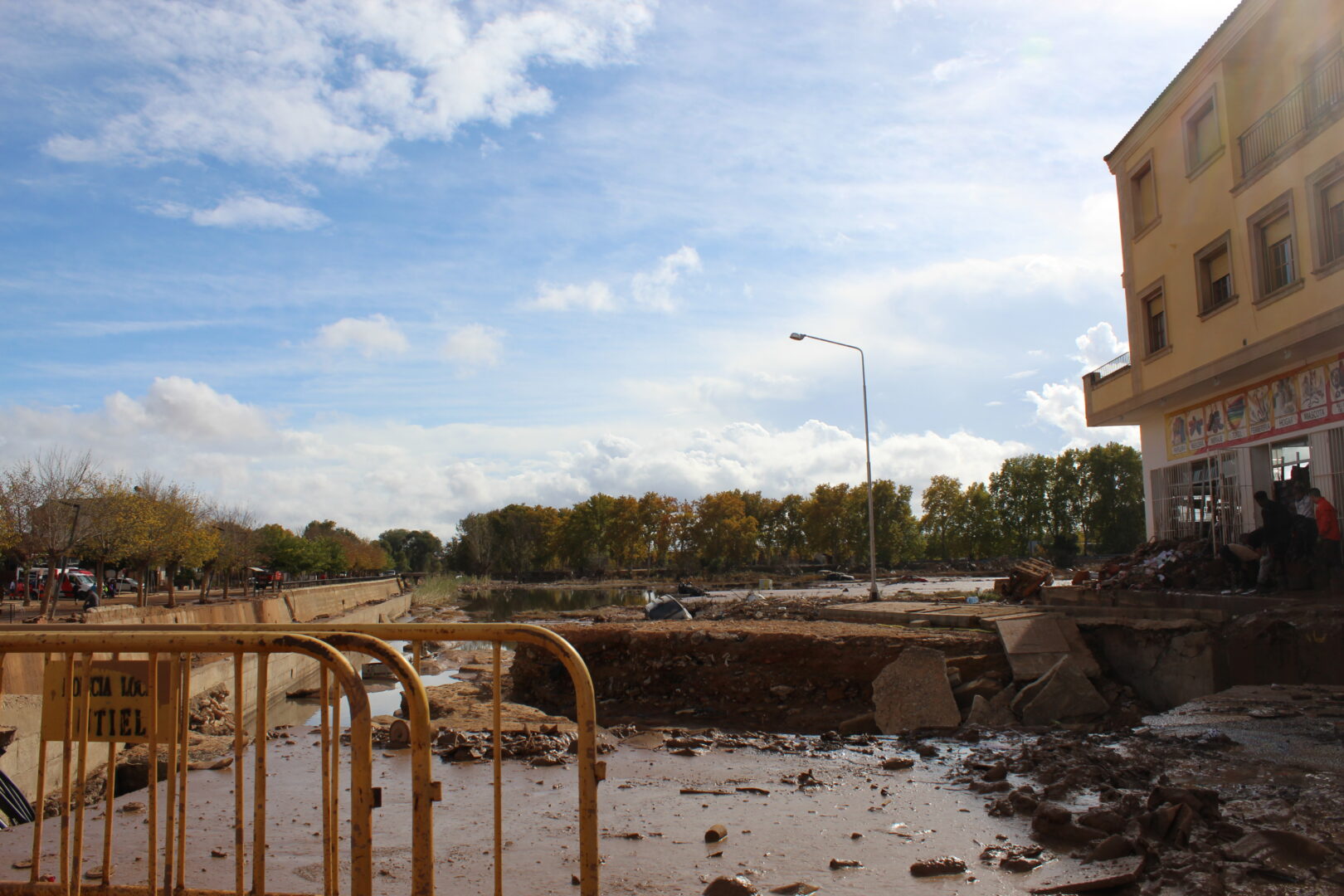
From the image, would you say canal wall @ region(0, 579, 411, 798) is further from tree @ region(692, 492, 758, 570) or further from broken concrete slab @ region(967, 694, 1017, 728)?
tree @ region(692, 492, 758, 570)

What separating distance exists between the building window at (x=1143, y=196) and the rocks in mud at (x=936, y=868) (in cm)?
1680

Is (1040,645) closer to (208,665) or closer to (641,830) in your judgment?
(641,830)

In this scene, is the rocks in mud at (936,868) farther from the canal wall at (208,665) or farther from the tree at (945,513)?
the tree at (945,513)

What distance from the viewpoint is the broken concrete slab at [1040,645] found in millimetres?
11180

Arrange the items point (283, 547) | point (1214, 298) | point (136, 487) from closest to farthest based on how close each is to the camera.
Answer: point (1214, 298) < point (136, 487) < point (283, 547)

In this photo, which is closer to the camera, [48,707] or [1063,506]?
[48,707]

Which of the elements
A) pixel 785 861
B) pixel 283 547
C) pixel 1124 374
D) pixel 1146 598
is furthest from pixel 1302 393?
pixel 283 547

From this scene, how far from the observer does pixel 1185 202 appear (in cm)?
1669

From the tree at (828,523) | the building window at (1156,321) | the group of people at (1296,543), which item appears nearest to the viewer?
the group of people at (1296,543)

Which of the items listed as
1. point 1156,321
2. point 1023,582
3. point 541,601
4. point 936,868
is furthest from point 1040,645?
point 541,601

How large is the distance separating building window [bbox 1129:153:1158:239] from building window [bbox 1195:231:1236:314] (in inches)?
80.7

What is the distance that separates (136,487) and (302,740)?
25404mm

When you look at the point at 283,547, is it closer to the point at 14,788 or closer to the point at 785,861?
the point at 14,788

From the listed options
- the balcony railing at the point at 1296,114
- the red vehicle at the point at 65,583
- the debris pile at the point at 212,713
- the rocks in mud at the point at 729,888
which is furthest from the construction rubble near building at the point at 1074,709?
the red vehicle at the point at 65,583
